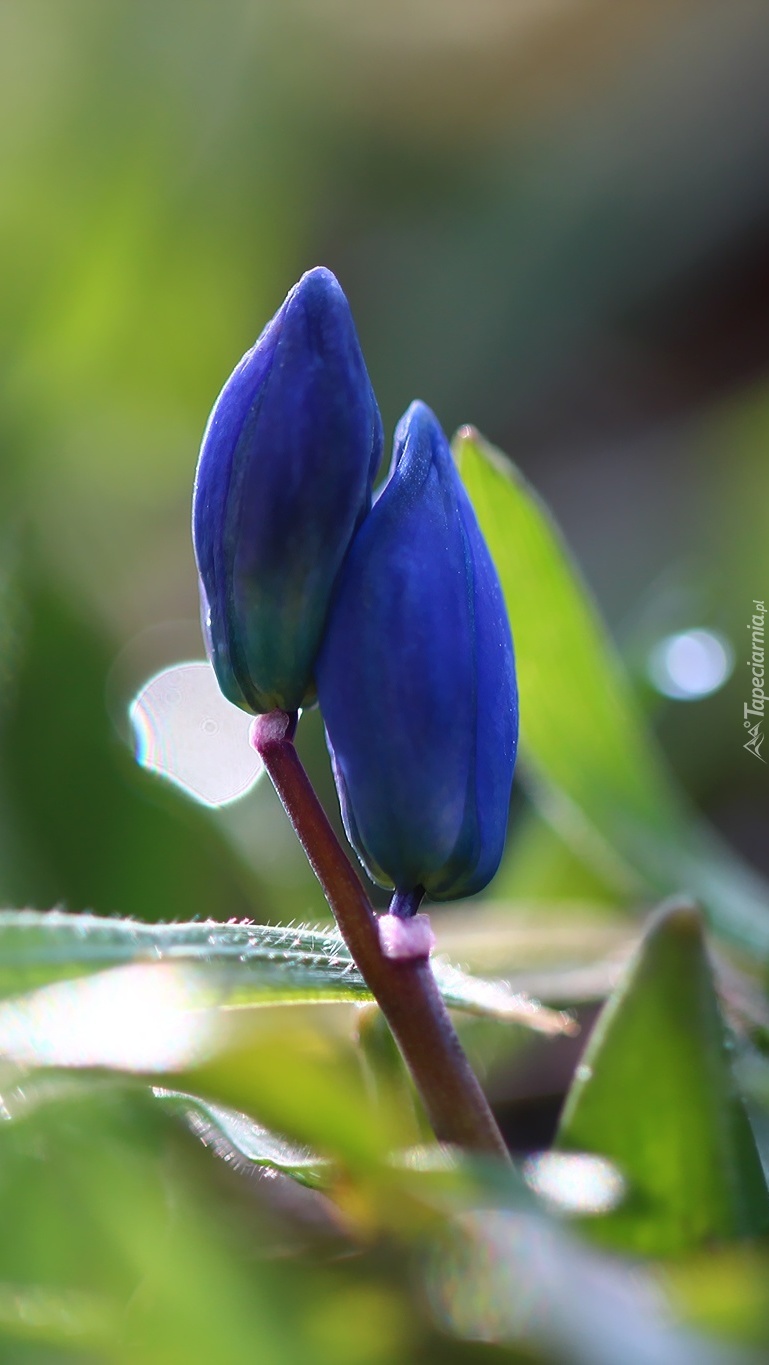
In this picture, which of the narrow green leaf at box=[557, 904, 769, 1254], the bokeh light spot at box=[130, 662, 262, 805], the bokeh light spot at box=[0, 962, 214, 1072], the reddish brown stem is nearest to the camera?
the bokeh light spot at box=[0, 962, 214, 1072]

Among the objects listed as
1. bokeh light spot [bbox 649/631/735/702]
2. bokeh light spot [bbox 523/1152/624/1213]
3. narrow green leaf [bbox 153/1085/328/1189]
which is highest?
bokeh light spot [bbox 649/631/735/702]

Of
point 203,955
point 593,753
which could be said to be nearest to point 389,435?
point 593,753

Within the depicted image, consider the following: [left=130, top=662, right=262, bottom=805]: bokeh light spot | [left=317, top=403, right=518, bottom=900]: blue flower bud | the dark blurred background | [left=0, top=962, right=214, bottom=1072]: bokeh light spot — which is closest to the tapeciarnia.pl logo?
the dark blurred background

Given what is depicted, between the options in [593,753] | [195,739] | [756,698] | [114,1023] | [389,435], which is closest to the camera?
[114,1023]

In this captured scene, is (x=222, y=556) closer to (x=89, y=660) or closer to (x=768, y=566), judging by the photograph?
(x=89, y=660)

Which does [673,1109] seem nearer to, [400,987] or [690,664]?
[400,987]

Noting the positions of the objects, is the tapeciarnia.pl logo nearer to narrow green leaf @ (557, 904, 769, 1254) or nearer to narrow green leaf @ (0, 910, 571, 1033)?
narrow green leaf @ (557, 904, 769, 1254)
